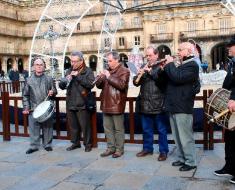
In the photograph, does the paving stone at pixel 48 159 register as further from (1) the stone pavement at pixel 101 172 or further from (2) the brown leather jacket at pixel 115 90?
(2) the brown leather jacket at pixel 115 90

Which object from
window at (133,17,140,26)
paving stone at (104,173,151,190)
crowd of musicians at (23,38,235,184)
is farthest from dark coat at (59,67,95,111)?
window at (133,17,140,26)

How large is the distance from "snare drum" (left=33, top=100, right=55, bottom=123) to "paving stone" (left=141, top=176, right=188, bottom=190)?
86.0 inches

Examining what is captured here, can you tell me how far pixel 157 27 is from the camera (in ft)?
146

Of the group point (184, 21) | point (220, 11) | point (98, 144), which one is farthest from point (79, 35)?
point (98, 144)

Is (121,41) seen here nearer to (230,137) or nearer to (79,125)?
(79,125)

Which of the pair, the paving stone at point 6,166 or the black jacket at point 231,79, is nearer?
the black jacket at point 231,79

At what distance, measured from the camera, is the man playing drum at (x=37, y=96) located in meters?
6.09

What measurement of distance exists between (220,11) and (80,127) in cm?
3884

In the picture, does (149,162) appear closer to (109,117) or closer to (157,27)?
(109,117)

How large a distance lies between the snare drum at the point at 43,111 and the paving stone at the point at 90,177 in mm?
1361

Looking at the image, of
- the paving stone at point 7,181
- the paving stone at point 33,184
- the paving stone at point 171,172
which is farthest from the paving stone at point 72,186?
the paving stone at point 171,172

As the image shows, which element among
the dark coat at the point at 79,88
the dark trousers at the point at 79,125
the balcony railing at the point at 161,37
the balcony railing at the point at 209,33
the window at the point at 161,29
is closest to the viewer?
the dark coat at the point at 79,88

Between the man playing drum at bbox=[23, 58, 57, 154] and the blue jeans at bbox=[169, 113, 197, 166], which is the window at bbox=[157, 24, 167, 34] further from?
the blue jeans at bbox=[169, 113, 197, 166]

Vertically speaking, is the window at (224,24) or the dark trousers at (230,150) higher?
the window at (224,24)
